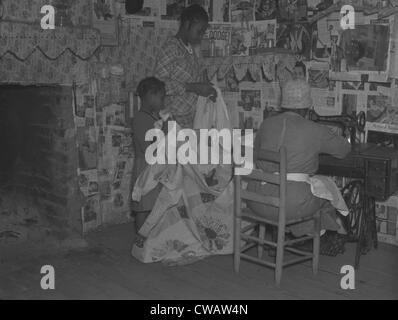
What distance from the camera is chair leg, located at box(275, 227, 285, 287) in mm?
2906

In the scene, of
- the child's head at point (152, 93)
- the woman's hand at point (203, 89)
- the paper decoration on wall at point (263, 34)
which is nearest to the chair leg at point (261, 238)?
the woman's hand at point (203, 89)

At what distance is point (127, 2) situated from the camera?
3.89 m

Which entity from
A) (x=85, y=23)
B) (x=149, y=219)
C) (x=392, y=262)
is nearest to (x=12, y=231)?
(x=149, y=219)

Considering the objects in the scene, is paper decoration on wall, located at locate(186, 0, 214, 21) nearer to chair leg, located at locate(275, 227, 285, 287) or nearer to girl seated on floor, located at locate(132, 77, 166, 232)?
Result: girl seated on floor, located at locate(132, 77, 166, 232)

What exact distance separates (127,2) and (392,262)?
251 centimetres

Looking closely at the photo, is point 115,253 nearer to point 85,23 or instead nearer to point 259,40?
point 85,23

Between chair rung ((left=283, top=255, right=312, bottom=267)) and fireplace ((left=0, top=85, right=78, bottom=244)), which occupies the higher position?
fireplace ((left=0, top=85, right=78, bottom=244))

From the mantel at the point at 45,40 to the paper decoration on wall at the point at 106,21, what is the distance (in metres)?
0.08

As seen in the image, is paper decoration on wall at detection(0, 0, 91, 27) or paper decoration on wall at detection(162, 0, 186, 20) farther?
paper decoration on wall at detection(162, 0, 186, 20)

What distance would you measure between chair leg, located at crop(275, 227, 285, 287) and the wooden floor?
6 cm

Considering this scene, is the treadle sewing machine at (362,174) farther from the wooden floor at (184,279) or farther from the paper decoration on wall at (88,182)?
the paper decoration on wall at (88,182)

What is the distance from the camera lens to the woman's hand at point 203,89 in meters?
3.53

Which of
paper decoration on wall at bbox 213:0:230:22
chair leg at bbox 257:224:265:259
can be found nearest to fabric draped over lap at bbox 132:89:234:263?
chair leg at bbox 257:224:265:259

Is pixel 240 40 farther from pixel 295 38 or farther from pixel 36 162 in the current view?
pixel 36 162
